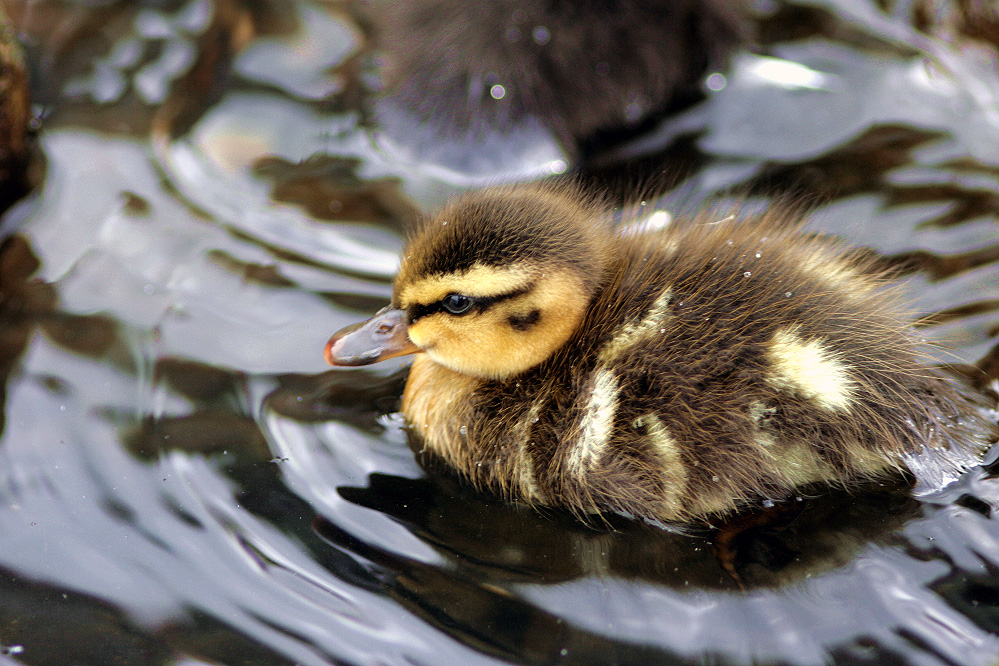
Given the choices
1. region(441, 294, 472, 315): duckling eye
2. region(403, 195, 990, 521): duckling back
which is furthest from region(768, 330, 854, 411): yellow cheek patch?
region(441, 294, 472, 315): duckling eye

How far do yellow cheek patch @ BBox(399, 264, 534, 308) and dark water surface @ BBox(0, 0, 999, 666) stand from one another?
0.34 metres

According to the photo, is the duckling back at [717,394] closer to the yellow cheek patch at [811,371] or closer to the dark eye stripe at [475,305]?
the yellow cheek patch at [811,371]

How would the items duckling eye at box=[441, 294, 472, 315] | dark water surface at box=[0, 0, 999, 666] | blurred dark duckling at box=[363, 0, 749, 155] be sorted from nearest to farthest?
dark water surface at box=[0, 0, 999, 666] → duckling eye at box=[441, 294, 472, 315] → blurred dark duckling at box=[363, 0, 749, 155]

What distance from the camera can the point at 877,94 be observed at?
2445mm

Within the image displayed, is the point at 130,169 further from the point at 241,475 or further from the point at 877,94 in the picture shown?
the point at 877,94

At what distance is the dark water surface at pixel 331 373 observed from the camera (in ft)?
4.75

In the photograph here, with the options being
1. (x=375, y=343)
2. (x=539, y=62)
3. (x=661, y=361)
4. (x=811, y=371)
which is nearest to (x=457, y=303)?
(x=375, y=343)

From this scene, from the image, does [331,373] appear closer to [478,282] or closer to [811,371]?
[478,282]

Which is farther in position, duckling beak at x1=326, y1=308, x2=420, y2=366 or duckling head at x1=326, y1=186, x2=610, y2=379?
duckling beak at x1=326, y1=308, x2=420, y2=366

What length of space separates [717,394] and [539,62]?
108 centimetres

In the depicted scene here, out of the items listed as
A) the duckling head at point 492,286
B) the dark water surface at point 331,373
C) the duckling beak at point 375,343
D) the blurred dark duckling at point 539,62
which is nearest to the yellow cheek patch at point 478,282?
the duckling head at point 492,286

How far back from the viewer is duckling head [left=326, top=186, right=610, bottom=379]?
153 centimetres

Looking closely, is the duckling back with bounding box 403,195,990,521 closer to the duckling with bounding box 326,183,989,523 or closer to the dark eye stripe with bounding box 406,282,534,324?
the duckling with bounding box 326,183,989,523

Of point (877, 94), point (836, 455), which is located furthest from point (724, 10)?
point (836, 455)
